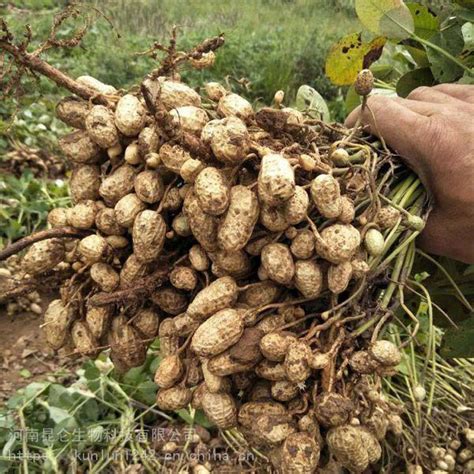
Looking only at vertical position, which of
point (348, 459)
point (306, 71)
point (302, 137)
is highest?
point (302, 137)

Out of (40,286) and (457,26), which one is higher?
(457,26)

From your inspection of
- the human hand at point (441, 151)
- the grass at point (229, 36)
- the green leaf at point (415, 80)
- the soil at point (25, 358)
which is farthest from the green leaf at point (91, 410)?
the grass at point (229, 36)

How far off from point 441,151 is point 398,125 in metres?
0.12

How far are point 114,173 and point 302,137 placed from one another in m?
0.40

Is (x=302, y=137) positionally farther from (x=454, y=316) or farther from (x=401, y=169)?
(x=454, y=316)

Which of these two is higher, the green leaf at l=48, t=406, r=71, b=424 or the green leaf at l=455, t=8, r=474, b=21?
the green leaf at l=455, t=8, r=474, b=21

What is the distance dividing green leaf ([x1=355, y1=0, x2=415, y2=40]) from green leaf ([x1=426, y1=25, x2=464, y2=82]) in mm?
103

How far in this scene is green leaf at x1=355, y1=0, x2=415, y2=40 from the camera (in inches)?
59.5

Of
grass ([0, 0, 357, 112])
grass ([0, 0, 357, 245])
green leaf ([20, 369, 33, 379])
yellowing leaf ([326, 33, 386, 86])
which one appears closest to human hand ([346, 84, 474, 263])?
yellowing leaf ([326, 33, 386, 86])

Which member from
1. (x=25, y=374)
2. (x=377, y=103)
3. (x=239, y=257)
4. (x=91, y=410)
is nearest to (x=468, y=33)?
(x=377, y=103)

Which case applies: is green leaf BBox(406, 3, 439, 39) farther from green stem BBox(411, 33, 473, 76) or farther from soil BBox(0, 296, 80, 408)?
soil BBox(0, 296, 80, 408)

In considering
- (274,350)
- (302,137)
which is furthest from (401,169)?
(274,350)

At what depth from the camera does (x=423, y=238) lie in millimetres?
1348

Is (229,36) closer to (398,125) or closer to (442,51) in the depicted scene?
(442,51)
